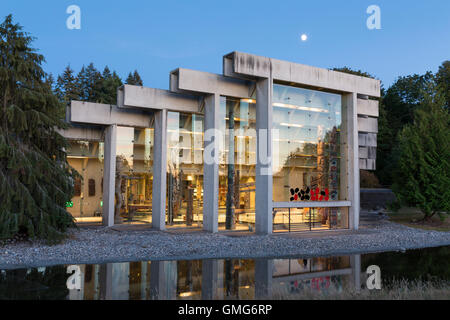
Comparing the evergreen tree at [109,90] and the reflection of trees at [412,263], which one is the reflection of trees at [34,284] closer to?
the reflection of trees at [412,263]

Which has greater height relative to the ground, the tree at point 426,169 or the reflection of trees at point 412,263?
the tree at point 426,169

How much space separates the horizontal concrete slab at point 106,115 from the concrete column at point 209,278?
454 inches

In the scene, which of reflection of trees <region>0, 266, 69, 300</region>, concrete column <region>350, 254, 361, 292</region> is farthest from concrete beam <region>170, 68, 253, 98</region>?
reflection of trees <region>0, 266, 69, 300</region>

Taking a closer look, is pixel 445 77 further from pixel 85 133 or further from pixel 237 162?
pixel 85 133

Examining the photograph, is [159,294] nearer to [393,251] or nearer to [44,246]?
[44,246]

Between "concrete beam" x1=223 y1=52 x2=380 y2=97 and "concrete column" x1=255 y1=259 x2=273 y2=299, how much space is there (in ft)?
27.2

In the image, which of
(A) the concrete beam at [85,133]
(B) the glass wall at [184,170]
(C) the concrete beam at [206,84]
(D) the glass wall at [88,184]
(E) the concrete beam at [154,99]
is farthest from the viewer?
(D) the glass wall at [88,184]

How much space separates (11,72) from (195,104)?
8.60 metres

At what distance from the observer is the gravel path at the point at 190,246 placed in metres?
12.7

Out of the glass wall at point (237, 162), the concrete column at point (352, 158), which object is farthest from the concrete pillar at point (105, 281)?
the concrete column at point (352, 158)

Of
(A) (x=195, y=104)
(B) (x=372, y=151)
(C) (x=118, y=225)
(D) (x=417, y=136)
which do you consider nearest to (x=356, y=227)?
(B) (x=372, y=151)

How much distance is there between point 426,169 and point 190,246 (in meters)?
16.8
